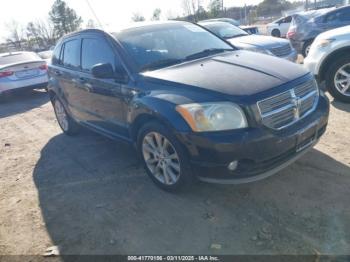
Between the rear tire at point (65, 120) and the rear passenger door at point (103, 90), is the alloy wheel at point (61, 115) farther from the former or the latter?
the rear passenger door at point (103, 90)

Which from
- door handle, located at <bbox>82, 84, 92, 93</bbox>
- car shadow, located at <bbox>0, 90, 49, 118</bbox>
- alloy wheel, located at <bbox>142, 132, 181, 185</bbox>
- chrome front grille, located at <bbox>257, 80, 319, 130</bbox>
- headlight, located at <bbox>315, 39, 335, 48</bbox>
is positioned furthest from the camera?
car shadow, located at <bbox>0, 90, 49, 118</bbox>

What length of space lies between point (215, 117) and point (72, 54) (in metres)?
3.12

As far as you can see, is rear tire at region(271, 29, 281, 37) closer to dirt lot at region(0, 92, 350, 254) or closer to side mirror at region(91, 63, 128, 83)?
dirt lot at region(0, 92, 350, 254)

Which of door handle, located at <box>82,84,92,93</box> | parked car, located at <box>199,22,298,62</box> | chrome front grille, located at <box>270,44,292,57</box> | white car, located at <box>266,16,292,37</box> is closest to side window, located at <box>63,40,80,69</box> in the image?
door handle, located at <box>82,84,92,93</box>

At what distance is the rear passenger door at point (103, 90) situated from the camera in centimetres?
404

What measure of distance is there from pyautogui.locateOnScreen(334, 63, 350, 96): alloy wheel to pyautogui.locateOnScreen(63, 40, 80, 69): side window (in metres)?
4.21

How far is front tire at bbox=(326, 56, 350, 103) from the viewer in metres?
5.62

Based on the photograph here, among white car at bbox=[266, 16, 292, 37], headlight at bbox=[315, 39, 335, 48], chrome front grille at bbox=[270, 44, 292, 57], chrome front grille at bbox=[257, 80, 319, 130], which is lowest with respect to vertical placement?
white car at bbox=[266, 16, 292, 37]

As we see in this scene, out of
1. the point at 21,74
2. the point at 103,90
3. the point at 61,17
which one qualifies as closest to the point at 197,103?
the point at 103,90

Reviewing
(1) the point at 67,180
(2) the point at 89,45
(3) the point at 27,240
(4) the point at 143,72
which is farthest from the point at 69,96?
(3) the point at 27,240

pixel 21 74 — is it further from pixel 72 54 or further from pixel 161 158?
pixel 161 158

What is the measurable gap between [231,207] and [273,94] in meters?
1.16

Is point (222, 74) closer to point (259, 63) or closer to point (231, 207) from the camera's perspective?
point (259, 63)

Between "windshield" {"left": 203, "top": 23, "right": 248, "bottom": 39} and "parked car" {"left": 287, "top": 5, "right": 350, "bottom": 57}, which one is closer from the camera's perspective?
"windshield" {"left": 203, "top": 23, "right": 248, "bottom": 39}
